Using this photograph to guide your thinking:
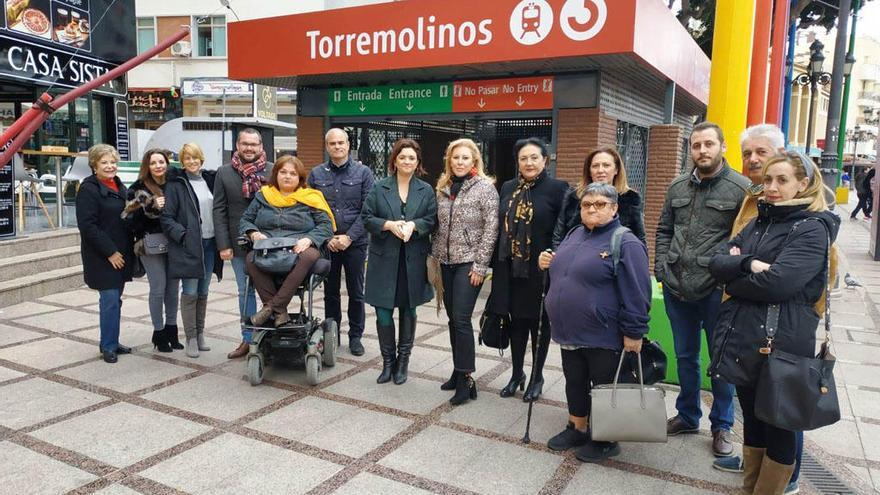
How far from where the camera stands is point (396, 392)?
14.5ft

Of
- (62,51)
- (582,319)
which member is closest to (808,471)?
(582,319)

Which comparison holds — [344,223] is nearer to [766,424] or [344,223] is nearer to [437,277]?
[437,277]

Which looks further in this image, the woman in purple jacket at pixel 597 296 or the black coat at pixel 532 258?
the black coat at pixel 532 258

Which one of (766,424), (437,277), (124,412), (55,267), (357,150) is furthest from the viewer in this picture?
(357,150)

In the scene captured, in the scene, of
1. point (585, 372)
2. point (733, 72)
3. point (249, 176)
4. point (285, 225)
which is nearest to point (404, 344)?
point (285, 225)

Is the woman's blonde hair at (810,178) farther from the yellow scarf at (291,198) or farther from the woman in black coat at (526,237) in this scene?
the yellow scarf at (291,198)

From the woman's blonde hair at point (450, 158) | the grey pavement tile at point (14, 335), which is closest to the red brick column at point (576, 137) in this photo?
the woman's blonde hair at point (450, 158)

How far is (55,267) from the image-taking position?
26.6 ft

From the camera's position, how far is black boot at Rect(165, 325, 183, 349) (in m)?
5.31

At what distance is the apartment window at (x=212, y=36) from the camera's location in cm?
2802

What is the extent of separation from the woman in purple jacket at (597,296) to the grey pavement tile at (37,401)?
316 centimetres

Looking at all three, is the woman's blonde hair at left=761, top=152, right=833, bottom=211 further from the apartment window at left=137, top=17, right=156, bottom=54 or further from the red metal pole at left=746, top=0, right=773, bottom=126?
the apartment window at left=137, top=17, right=156, bottom=54

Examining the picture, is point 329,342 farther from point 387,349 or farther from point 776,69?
point 776,69

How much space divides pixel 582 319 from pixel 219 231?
3.04m
